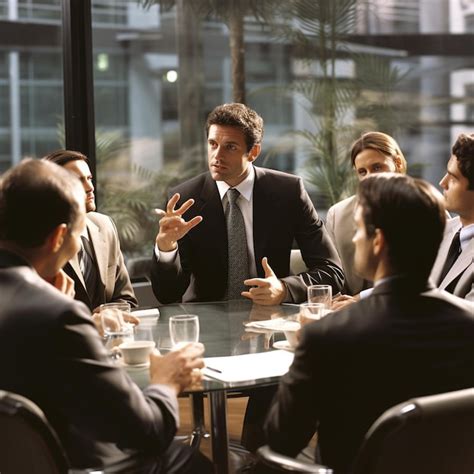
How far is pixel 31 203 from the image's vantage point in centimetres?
186

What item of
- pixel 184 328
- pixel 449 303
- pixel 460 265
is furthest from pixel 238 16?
pixel 449 303

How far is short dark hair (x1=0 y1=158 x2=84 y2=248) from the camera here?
185 centimetres

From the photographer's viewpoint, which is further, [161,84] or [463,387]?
[161,84]

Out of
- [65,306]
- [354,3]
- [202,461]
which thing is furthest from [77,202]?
[354,3]

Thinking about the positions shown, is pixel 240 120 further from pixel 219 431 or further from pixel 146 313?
pixel 219 431

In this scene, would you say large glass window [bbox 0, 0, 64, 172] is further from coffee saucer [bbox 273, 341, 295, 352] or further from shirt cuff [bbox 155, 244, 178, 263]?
coffee saucer [bbox 273, 341, 295, 352]

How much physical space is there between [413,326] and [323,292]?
100 centimetres

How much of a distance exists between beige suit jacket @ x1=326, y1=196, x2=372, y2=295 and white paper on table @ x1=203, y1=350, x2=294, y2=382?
1.60 m

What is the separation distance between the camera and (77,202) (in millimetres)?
1917

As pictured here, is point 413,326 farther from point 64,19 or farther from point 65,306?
point 64,19

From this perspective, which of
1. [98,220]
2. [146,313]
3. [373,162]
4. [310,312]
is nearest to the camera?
Result: [310,312]

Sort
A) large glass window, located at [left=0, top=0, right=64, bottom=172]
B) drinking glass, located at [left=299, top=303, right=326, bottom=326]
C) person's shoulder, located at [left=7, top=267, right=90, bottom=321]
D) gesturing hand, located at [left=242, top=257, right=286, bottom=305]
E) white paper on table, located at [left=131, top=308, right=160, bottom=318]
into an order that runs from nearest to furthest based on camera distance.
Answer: person's shoulder, located at [left=7, top=267, right=90, bottom=321] < drinking glass, located at [left=299, top=303, right=326, bottom=326] < white paper on table, located at [left=131, top=308, right=160, bottom=318] < gesturing hand, located at [left=242, top=257, right=286, bottom=305] < large glass window, located at [left=0, top=0, right=64, bottom=172]

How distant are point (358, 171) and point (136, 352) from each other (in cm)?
196

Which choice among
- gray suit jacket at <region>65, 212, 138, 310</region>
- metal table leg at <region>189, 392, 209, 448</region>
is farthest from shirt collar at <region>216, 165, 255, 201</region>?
metal table leg at <region>189, 392, 209, 448</region>
